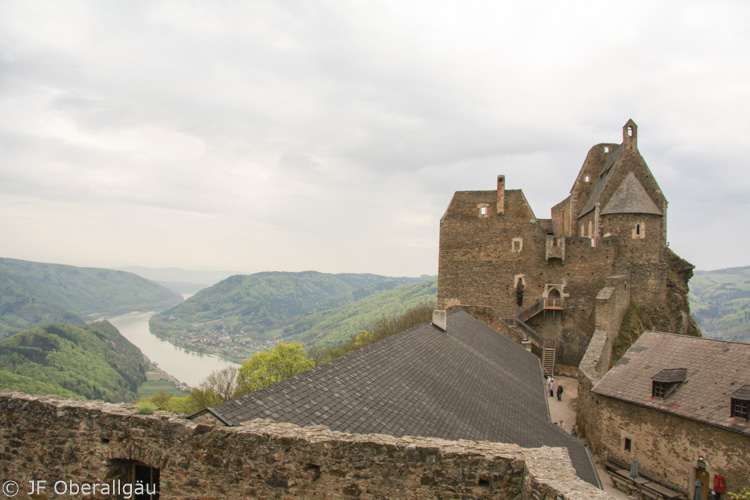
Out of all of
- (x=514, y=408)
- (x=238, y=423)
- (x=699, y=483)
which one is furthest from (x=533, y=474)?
(x=699, y=483)

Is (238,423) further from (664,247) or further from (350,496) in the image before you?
(664,247)

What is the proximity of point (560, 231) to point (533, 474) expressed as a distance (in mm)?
33626

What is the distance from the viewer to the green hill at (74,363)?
7700 cm

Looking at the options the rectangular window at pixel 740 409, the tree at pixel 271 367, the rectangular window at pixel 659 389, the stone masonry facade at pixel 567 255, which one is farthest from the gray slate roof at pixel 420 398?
the tree at pixel 271 367

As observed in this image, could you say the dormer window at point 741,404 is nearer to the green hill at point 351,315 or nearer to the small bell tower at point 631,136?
the small bell tower at point 631,136

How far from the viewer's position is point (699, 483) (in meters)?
12.1

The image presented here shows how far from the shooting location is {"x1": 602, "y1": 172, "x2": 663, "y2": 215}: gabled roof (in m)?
26.8

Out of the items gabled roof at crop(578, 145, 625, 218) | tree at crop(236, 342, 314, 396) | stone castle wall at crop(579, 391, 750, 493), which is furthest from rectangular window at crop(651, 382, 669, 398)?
tree at crop(236, 342, 314, 396)

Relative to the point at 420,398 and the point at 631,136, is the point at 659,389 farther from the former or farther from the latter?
the point at 631,136

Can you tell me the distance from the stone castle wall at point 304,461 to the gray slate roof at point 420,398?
0.49m

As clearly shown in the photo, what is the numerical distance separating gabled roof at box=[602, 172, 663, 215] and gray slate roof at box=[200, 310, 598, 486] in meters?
17.2

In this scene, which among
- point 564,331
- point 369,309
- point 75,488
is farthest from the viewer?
point 369,309

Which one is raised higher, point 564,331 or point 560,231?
point 560,231

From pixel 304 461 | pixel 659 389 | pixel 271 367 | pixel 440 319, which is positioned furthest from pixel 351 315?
pixel 304 461
